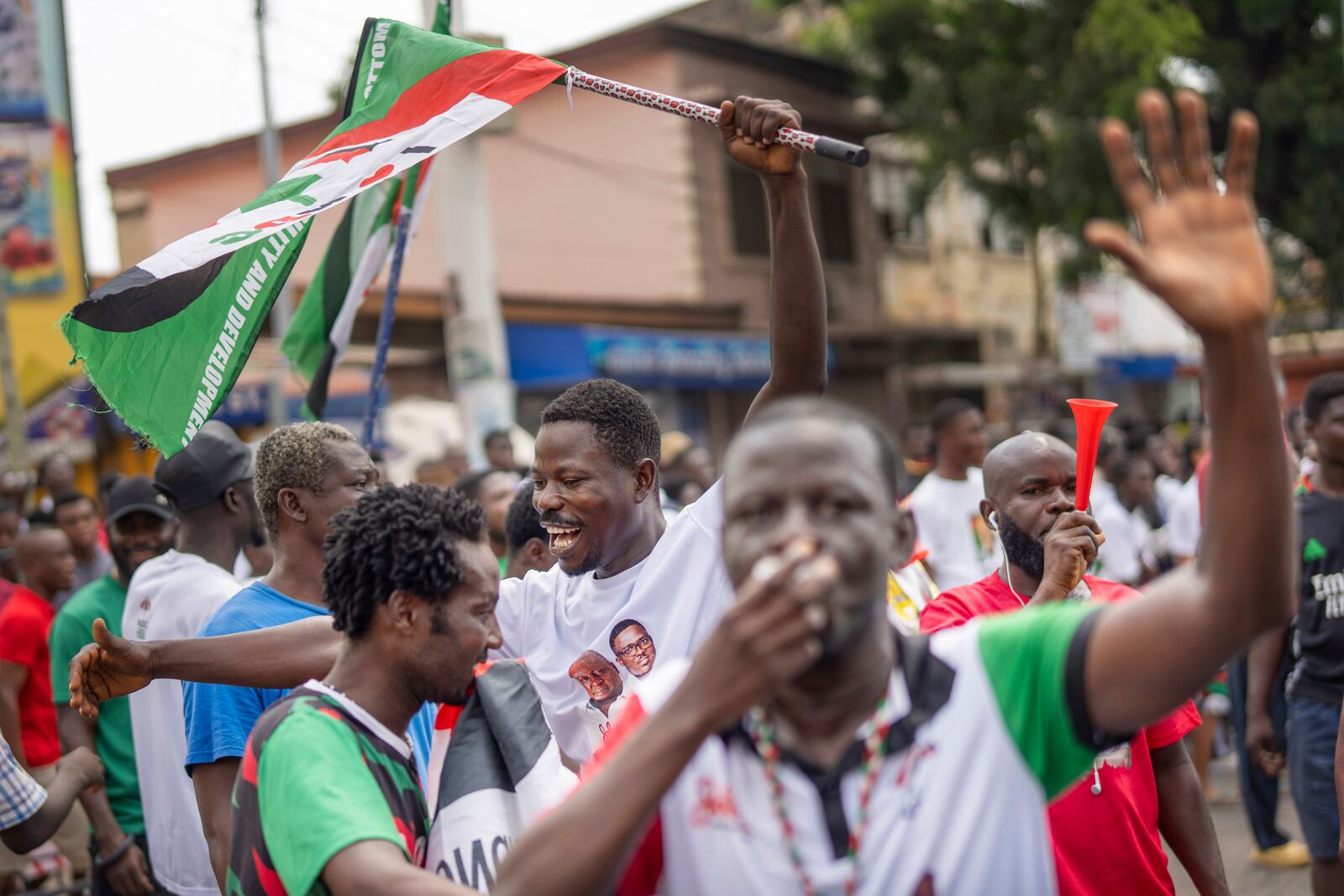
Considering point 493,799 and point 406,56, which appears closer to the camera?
point 493,799

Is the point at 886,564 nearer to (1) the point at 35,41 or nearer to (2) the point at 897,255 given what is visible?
(1) the point at 35,41

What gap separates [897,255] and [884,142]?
2.05m

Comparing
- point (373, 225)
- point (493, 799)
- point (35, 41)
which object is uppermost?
point (35, 41)

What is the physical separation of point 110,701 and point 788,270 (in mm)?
3271

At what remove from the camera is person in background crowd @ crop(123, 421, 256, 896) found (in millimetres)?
4133

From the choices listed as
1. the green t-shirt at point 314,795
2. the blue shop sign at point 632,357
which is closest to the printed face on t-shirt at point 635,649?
the green t-shirt at point 314,795

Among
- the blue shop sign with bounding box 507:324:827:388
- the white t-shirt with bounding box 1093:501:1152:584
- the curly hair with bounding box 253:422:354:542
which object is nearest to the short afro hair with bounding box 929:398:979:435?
the white t-shirt with bounding box 1093:501:1152:584

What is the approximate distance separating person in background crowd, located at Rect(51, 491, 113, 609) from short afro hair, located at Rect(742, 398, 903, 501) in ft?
20.2

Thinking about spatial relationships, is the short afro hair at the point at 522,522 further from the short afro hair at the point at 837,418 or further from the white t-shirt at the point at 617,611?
the short afro hair at the point at 837,418

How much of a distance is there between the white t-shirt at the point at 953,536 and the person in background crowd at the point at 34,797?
195 inches

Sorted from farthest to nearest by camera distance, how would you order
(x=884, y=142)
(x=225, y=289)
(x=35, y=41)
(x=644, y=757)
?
(x=884, y=142)
(x=35, y=41)
(x=225, y=289)
(x=644, y=757)

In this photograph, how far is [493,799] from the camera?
2342 millimetres

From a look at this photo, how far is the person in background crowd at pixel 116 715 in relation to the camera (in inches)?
191

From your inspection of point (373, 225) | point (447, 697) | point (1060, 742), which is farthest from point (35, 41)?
point (1060, 742)
